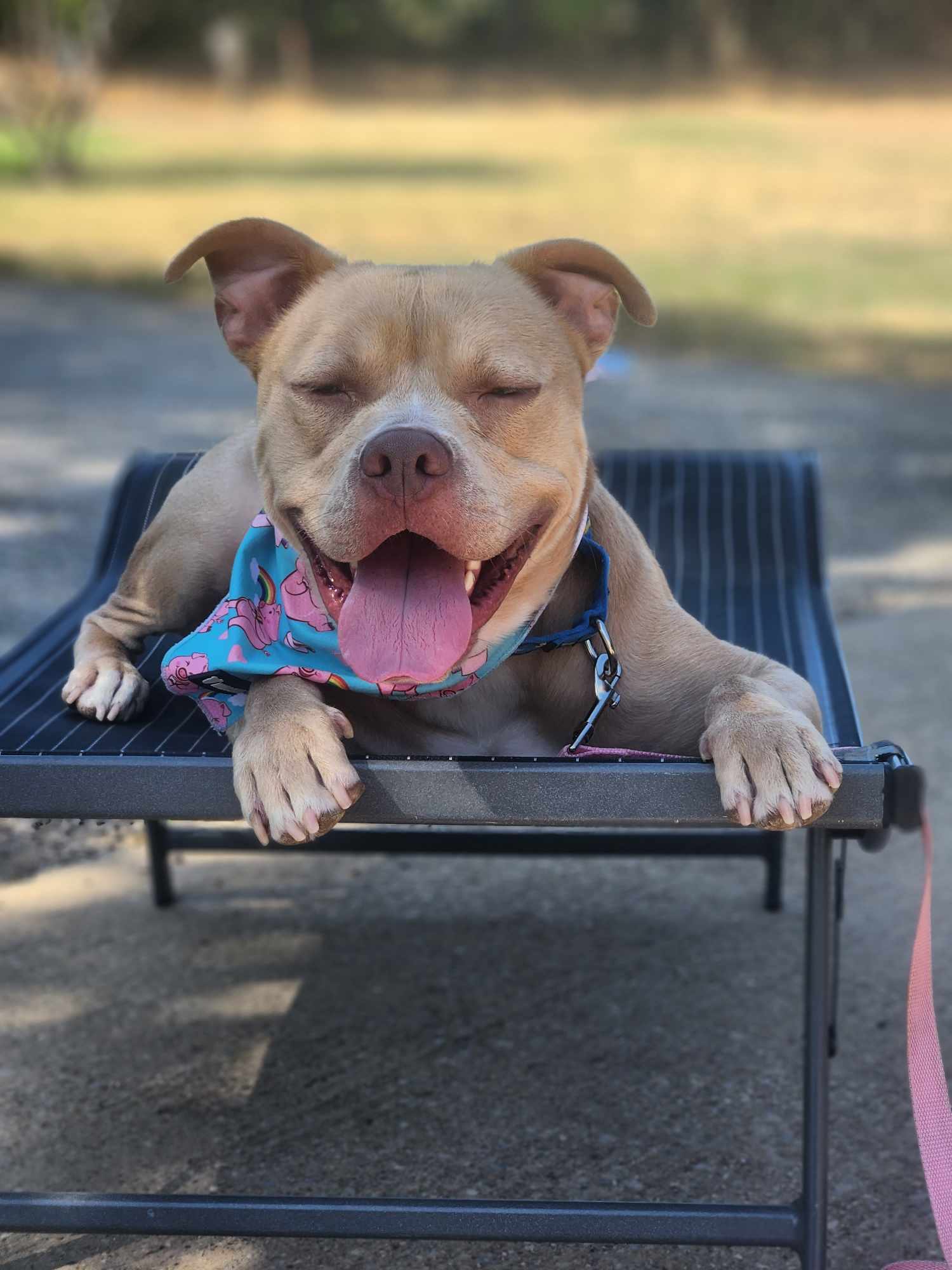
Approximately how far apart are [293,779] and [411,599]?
1.08ft

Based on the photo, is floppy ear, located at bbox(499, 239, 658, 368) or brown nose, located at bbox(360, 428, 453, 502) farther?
floppy ear, located at bbox(499, 239, 658, 368)

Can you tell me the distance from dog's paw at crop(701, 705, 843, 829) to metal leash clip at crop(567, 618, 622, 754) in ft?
1.08

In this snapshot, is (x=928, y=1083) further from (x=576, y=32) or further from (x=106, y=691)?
(x=576, y=32)

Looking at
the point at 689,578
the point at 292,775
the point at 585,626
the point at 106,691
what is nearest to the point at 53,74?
the point at 689,578

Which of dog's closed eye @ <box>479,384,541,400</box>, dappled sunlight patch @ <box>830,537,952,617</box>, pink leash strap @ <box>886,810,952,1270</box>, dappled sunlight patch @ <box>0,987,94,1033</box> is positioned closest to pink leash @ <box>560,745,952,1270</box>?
pink leash strap @ <box>886,810,952,1270</box>

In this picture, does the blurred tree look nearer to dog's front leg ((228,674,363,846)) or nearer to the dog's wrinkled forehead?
the dog's wrinkled forehead

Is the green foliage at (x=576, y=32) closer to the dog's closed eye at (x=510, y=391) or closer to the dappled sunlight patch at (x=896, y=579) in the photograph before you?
the dappled sunlight patch at (x=896, y=579)

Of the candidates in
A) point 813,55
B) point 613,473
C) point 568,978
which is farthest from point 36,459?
point 813,55

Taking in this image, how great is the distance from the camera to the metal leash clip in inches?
99.0

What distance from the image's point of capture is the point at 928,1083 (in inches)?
88.0

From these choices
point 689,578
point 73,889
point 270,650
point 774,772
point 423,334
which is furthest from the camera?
point 73,889

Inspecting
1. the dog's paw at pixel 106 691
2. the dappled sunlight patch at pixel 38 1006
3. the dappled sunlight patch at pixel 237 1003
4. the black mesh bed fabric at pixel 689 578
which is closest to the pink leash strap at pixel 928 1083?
the black mesh bed fabric at pixel 689 578

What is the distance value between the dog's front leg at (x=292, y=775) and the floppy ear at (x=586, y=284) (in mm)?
838

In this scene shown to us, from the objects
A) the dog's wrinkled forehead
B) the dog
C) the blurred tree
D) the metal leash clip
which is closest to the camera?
the dog
